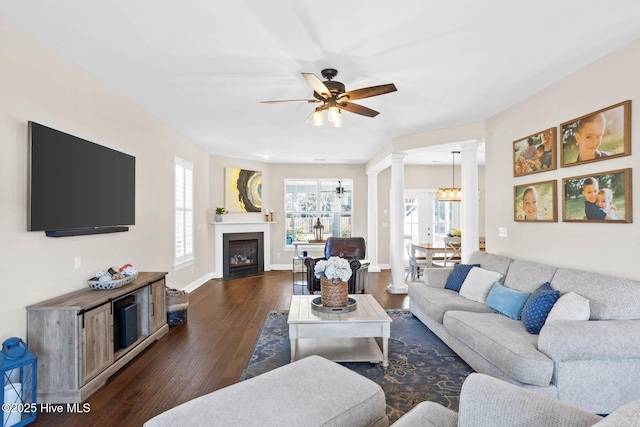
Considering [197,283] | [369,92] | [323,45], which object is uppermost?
[323,45]

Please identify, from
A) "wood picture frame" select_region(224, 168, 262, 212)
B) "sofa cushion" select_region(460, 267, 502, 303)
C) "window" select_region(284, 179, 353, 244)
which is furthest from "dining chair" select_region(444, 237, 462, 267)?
"wood picture frame" select_region(224, 168, 262, 212)

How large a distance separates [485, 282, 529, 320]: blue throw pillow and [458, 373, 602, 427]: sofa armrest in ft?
6.19

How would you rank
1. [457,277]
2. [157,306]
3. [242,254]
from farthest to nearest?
[242,254], [457,277], [157,306]

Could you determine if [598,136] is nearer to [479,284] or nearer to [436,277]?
[479,284]

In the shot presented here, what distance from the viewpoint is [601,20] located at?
224cm

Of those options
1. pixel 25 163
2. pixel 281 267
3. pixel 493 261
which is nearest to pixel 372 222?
pixel 281 267

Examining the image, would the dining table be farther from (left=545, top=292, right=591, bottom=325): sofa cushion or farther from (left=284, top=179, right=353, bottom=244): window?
(left=545, top=292, right=591, bottom=325): sofa cushion

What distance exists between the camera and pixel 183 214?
220 inches

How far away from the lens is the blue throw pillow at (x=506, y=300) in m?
3.01

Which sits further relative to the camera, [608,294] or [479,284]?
[479,284]

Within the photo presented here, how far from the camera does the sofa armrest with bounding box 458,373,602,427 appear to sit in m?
1.22

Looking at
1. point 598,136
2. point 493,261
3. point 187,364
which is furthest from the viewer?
point 493,261

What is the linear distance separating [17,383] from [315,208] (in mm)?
6765

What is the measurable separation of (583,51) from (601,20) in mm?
483
